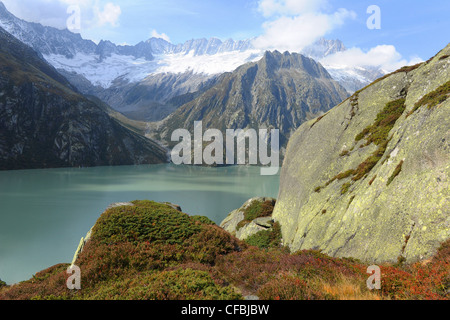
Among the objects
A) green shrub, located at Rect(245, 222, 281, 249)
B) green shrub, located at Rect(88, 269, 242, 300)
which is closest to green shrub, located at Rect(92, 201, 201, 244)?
green shrub, located at Rect(88, 269, 242, 300)

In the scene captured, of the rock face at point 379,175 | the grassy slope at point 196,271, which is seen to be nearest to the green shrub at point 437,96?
the rock face at point 379,175

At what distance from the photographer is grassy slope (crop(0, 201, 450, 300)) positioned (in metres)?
7.64

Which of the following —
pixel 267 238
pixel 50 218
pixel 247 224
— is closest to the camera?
pixel 267 238

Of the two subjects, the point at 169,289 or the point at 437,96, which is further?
the point at 437,96

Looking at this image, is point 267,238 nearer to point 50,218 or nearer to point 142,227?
point 142,227

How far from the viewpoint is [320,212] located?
18844mm

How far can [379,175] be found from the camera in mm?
15188

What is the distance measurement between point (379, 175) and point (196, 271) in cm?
1256

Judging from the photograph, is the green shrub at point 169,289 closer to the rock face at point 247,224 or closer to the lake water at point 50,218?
the rock face at point 247,224

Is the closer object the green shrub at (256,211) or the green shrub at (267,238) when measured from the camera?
the green shrub at (267,238)

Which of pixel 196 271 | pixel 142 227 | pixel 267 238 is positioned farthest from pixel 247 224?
pixel 196 271

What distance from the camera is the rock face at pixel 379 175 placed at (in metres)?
11.4

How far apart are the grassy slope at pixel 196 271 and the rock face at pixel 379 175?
6.17 feet

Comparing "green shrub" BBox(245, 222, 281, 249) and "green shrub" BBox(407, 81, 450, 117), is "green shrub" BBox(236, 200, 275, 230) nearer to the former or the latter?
"green shrub" BBox(245, 222, 281, 249)
